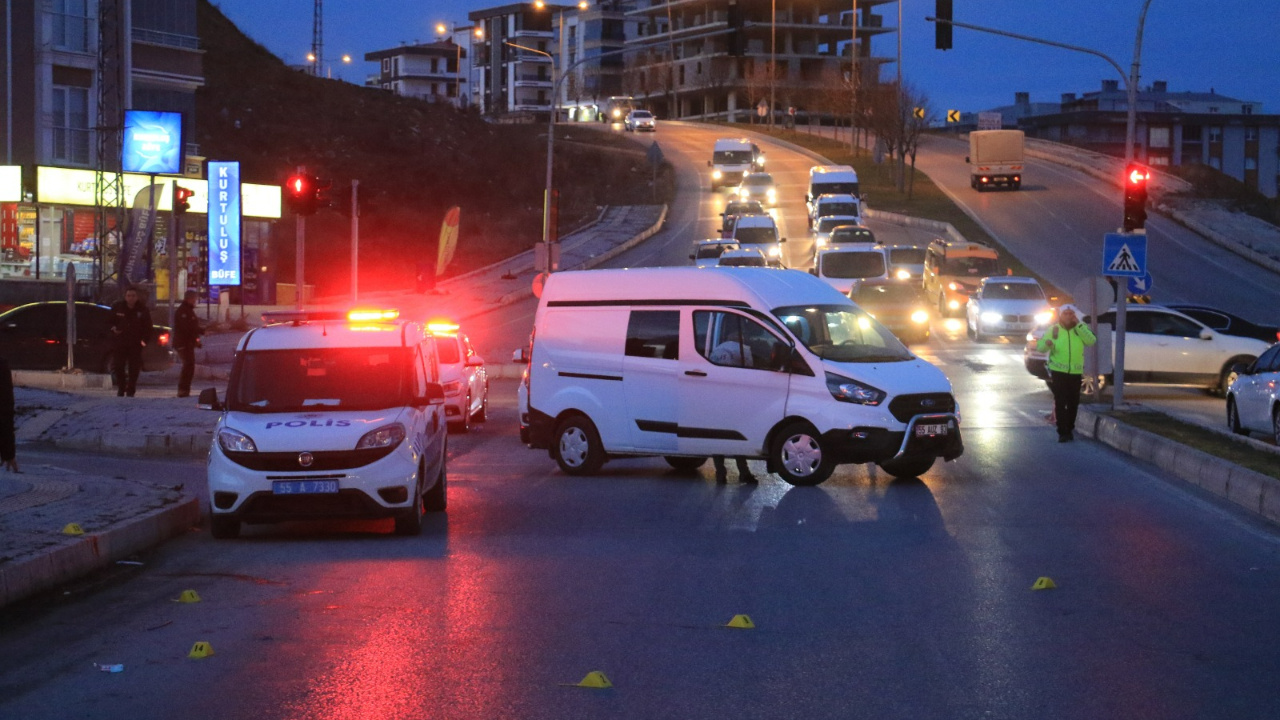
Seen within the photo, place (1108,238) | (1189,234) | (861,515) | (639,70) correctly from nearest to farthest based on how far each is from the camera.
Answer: (861,515) → (1108,238) → (1189,234) → (639,70)

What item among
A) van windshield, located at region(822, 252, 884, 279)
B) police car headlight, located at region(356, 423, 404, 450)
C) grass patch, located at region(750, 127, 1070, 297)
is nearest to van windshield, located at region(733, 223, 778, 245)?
grass patch, located at region(750, 127, 1070, 297)

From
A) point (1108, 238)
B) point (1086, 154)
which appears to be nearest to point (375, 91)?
point (1086, 154)

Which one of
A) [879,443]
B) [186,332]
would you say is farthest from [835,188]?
[879,443]

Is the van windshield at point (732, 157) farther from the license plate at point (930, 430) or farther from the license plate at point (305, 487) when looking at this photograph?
the license plate at point (305, 487)

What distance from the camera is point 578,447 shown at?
52.1 feet

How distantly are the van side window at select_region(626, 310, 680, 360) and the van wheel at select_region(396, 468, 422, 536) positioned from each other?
168 inches

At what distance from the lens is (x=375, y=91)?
105438 mm

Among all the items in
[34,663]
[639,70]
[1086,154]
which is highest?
[639,70]

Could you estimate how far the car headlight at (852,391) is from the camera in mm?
14359

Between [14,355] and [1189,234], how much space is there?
47.7 meters

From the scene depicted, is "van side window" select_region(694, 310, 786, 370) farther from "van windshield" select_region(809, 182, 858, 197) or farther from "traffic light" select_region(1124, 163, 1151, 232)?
"van windshield" select_region(809, 182, 858, 197)

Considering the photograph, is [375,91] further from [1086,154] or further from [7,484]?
[7,484]

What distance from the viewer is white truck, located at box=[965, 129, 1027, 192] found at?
233 ft

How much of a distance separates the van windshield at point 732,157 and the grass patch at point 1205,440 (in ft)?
186
